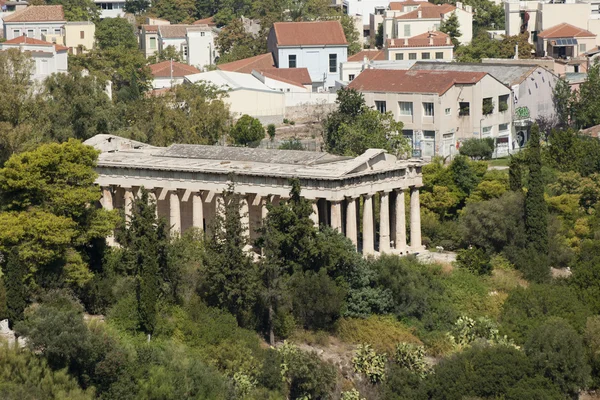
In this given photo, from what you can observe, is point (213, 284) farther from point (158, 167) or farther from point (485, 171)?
point (485, 171)

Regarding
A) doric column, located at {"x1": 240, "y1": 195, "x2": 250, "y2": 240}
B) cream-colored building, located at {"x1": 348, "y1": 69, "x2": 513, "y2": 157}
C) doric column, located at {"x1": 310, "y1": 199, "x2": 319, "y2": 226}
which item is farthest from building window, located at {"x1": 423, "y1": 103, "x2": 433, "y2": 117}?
doric column, located at {"x1": 310, "y1": 199, "x2": 319, "y2": 226}

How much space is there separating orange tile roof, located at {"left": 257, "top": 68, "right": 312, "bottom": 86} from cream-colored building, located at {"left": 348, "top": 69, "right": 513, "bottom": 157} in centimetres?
1289

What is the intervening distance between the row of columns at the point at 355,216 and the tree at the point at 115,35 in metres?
69.2

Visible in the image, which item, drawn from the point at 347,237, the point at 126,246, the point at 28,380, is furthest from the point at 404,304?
the point at 28,380

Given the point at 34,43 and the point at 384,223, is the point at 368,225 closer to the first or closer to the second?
the point at 384,223

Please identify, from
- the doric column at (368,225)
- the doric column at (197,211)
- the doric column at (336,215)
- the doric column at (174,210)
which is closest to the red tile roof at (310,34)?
the doric column at (174,210)

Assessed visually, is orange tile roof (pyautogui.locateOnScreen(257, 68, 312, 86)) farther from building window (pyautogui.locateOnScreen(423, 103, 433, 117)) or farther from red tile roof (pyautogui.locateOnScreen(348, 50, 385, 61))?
building window (pyautogui.locateOnScreen(423, 103, 433, 117))

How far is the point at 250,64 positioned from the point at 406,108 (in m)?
26.3

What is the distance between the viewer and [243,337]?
70500 millimetres

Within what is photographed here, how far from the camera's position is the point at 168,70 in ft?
447

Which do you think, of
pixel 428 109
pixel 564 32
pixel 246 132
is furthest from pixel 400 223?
pixel 564 32

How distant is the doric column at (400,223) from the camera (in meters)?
81.8

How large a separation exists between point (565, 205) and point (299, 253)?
20.5m

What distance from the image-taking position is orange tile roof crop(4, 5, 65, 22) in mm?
147250
